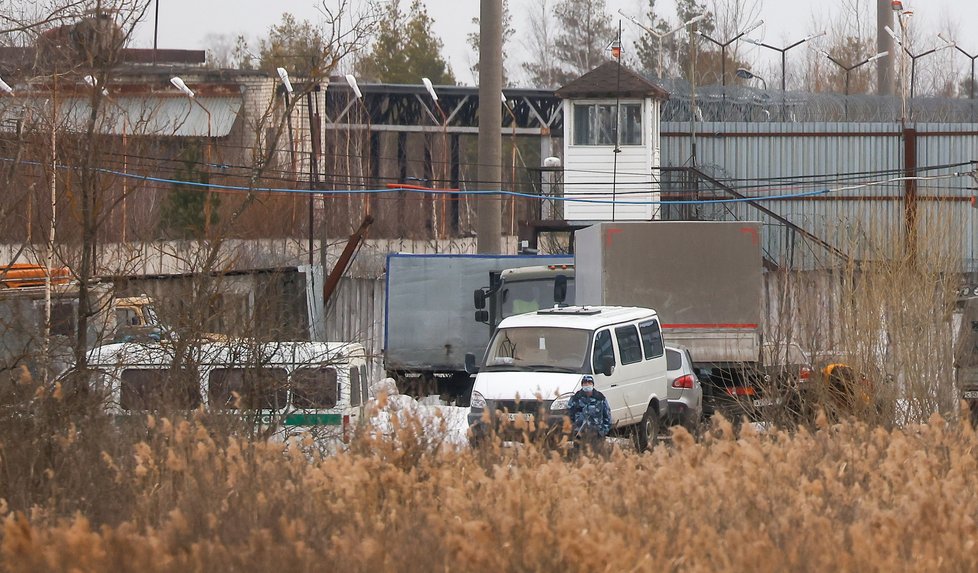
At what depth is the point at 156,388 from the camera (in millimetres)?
12883

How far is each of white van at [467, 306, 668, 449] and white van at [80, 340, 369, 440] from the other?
94.6 inches

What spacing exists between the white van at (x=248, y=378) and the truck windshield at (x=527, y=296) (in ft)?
31.9

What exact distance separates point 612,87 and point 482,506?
2463 cm

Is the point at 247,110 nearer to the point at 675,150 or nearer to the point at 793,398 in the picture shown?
the point at 675,150

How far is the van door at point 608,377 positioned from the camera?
637 inches

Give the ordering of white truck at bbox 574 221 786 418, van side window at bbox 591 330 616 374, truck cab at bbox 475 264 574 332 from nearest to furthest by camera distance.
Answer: van side window at bbox 591 330 616 374 → white truck at bbox 574 221 786 418 → truck cab at bbox 475 264 574 332

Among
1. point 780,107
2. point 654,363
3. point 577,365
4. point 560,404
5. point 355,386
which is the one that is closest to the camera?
point 560,404

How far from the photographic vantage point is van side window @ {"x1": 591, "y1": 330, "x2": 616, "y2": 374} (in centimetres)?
1636

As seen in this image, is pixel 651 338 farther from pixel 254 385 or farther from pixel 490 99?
pixel 490 99

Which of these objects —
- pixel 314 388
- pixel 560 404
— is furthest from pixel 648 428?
pixel 314 388

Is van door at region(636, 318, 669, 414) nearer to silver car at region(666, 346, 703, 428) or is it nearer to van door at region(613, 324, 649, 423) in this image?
van door at region(613, 324, 649, 423)

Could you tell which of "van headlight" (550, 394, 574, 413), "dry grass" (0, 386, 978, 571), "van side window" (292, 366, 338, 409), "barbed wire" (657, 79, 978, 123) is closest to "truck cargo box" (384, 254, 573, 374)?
"van headlight" (550, 394, 574, 413)

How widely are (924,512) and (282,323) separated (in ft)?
28.2

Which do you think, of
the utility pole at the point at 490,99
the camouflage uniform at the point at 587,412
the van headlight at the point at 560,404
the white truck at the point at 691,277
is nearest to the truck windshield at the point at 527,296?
the utility pole at the point at 490,99
